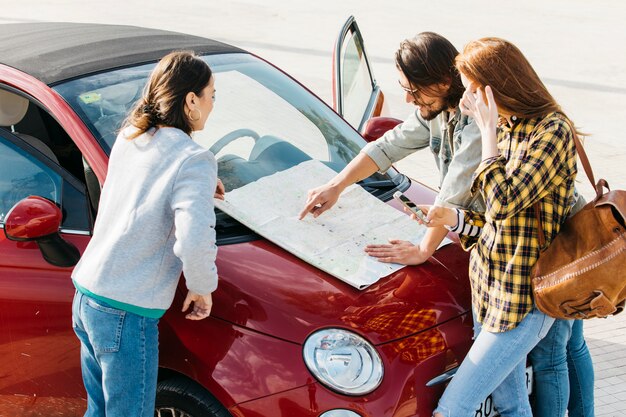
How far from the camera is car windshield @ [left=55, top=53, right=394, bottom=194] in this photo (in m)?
3.61

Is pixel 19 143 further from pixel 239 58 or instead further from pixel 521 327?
pixel 521 327

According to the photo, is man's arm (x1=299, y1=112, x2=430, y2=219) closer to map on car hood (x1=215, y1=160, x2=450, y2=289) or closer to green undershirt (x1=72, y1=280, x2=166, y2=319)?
map on car hood (x1=215, y1=160, x2=450, y2=289)

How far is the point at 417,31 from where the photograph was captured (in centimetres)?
1441

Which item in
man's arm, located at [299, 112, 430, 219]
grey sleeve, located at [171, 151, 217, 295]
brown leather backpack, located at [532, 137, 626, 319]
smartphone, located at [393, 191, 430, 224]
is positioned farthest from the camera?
man's arm, located at [299, 112, 430, 219]

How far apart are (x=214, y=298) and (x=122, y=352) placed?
0.38 m

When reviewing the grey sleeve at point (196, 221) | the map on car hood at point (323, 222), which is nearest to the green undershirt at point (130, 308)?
the grey sleeve at point (196, 221)

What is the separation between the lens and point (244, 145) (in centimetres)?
403

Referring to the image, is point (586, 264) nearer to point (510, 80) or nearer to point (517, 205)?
point (517, 205)

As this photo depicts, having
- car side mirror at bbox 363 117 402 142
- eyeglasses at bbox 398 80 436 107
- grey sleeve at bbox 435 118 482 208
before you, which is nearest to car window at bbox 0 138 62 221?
eyeglasses at bbox 398 80 436 107

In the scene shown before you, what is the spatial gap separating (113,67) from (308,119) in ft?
3.21

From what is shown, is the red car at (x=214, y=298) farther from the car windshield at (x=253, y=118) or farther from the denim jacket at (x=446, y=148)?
the denim jacket at (x=446, y=148)

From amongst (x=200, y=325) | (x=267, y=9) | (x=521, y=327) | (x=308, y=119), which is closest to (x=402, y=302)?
(x=521, y=327)

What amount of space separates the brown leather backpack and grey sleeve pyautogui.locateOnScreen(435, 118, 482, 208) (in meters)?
0.34

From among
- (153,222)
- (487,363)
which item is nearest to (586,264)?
(487,363)
